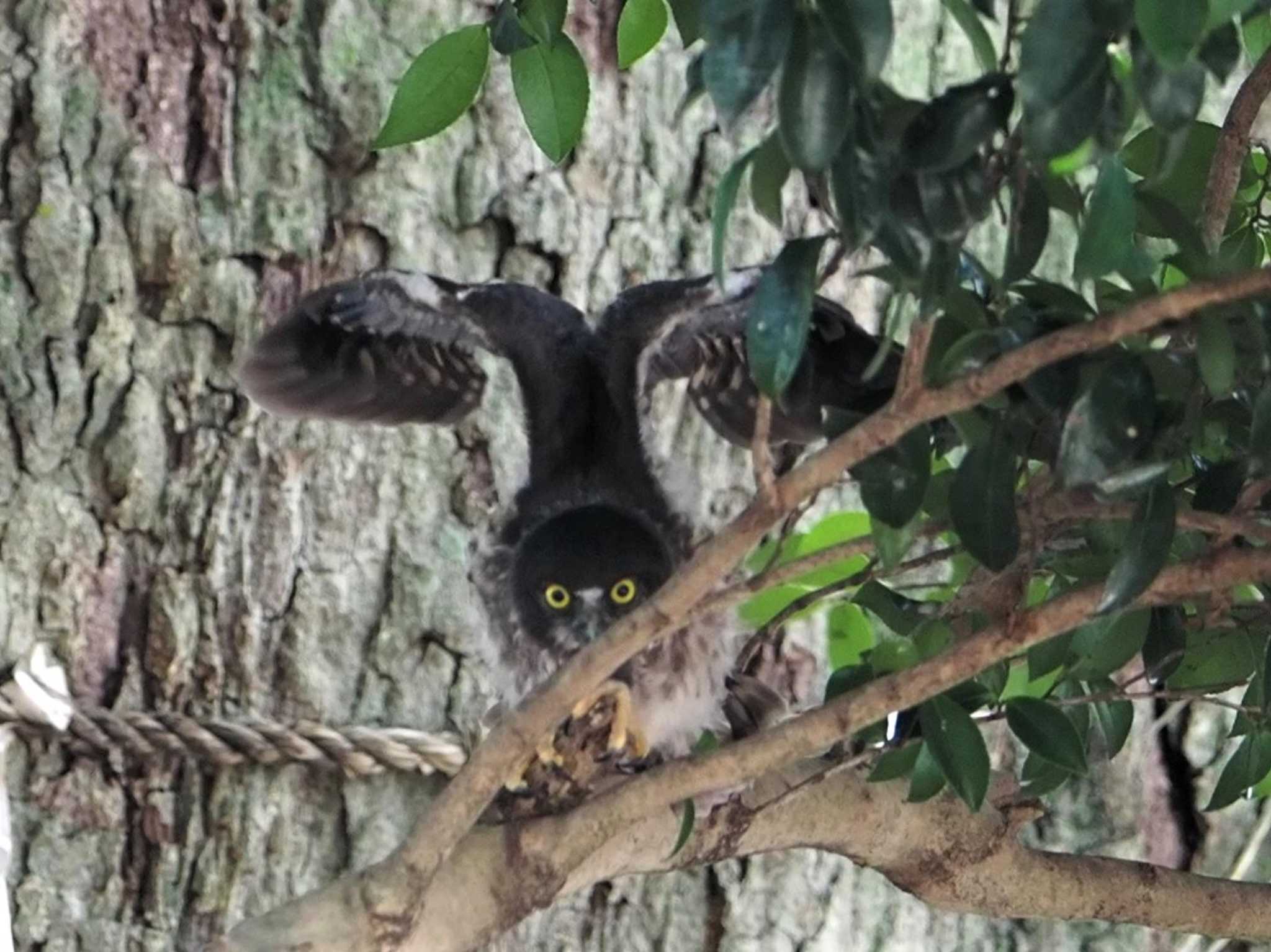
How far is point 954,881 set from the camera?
127cm

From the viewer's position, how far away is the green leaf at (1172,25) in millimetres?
561

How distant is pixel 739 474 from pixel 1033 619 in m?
1.04

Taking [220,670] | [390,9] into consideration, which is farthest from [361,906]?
[390,9]

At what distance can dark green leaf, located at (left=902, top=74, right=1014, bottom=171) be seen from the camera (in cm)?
64

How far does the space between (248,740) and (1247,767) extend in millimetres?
870

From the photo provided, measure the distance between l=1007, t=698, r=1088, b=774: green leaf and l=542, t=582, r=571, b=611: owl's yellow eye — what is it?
1.86 feet

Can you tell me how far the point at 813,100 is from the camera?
2.06 ft

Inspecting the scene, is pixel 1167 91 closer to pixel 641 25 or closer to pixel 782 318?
pixel 782 318

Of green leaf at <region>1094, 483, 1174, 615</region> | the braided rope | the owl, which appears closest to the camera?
green leaf at <region>1094, 483, 1174, 615</region>

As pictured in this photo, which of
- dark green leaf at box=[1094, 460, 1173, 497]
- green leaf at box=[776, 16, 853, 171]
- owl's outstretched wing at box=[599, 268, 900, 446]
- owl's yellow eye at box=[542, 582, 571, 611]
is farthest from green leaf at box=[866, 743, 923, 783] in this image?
green leaf at box=[776, 16, 853, 171]

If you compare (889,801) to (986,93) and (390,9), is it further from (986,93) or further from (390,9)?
(390,9)

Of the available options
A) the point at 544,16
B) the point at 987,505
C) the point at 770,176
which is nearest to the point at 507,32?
the point at 544,16

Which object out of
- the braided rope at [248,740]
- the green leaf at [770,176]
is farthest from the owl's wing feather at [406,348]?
the green leaf at [770,176]

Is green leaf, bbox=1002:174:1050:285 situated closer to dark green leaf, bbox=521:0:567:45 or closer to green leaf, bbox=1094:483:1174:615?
green leaf, bbox=1094:483:1174:615
